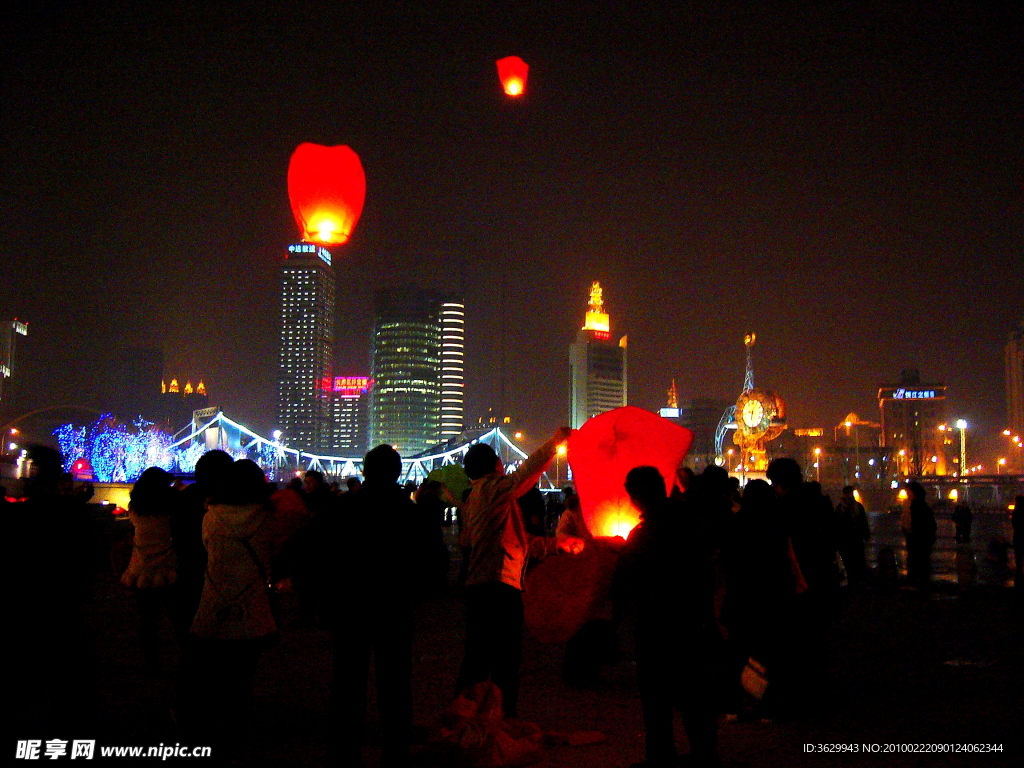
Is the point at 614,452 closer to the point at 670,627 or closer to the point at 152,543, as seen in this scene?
the point at 670,627

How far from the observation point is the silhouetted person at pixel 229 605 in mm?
4734

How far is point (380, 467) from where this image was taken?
4.41m

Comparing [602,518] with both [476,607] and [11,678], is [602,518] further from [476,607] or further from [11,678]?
[11,678]

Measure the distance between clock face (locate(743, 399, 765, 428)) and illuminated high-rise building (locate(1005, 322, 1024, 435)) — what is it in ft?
252

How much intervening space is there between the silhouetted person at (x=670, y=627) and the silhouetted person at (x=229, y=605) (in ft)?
6.29

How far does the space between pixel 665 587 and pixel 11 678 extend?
10.0 ft

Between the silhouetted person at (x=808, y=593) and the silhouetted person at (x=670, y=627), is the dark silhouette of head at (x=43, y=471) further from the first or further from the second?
the silhouetted person at (x=808, y=593)

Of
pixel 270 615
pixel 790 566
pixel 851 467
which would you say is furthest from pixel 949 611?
pixel 851 467

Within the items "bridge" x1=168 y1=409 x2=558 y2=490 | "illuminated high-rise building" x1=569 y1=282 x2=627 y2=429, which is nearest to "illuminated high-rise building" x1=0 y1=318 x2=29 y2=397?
"bridge" x1=168 y1=409 x2=558 y2=490

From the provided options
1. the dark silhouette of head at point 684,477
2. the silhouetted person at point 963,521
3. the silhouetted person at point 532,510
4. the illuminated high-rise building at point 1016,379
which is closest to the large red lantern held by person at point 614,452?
the dark silhouette of head at point 684,477

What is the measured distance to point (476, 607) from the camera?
5.40 m

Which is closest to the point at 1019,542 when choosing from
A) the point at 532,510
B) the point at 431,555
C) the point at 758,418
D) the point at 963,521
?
the point at 532,510

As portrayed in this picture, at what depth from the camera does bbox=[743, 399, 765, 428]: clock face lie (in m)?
60.5

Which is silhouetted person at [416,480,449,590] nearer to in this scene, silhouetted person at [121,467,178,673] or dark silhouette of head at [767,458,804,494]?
dark silhouette of head at [767,458,804,494]
